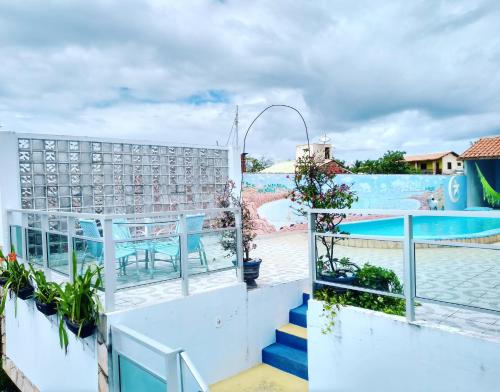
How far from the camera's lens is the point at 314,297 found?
5148 mm

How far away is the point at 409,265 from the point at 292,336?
9.32 feet

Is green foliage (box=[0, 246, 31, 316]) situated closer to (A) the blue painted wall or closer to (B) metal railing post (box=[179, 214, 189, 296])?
(B) metal railing post (box=[179, 214, 189, 296])

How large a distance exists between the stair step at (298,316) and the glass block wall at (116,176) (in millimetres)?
4253

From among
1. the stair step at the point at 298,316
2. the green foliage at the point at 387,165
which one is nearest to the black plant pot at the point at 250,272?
the stair step at the point at 298,316

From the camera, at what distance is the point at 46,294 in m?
5.52

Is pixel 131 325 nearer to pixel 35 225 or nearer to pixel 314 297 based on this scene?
pixel 314 297

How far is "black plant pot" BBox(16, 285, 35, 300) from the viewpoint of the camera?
6180 mm

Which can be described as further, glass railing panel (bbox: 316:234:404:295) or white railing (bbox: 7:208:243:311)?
white railing (bbox: 7:208:243:311)

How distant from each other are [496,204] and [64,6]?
66.6 feet

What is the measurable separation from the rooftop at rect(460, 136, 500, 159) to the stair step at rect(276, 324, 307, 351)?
16.4 metres

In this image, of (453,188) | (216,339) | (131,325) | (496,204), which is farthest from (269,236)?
(496,204)

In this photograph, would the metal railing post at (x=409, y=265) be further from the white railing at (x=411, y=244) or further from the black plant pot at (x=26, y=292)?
the black plant pot at (x=26, y=292)

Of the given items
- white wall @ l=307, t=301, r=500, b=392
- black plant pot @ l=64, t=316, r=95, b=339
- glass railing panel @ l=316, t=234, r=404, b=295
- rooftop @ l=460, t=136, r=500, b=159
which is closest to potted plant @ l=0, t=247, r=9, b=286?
black plant pot @ l=64, t=316, r=95, b=339

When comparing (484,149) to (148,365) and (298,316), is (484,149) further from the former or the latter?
(148,365)
